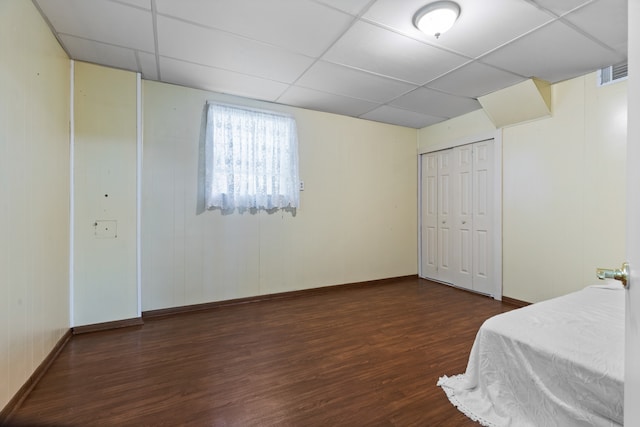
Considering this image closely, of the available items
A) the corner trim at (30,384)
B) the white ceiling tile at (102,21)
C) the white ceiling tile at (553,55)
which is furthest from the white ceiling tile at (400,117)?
the corner trim at (30,384)

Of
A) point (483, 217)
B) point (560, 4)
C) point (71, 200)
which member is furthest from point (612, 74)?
point (71, 200)

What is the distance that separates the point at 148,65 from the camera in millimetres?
2791

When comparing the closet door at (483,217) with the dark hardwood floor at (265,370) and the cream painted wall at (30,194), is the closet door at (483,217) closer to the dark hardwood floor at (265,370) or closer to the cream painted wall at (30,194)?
the dark hardwood floor at (265,370)

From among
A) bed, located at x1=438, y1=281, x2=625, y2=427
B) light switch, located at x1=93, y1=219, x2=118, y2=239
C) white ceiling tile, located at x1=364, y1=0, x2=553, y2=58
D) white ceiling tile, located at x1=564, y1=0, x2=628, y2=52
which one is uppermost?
white ceiling tile, located at x1=364, y1=0, x2=553, y2=58

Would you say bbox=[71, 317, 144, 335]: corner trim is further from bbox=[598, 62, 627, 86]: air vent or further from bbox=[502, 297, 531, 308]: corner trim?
bbox=[598, 62, 627, 86]: air vent

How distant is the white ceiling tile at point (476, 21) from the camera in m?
1.94

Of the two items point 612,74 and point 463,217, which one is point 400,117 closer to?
point 463,217

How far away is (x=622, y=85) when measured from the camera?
2666 mm

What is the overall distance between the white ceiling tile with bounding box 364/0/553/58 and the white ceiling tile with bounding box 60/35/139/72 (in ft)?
7.12

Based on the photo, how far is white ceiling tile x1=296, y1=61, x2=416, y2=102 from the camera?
9.49 ft

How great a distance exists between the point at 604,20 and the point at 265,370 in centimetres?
352

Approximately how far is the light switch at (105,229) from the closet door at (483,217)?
14.5 ft

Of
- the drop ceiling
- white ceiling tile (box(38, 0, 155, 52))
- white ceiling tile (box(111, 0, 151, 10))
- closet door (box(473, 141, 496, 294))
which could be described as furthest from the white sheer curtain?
closet door (box(473, 141, 496, 294))

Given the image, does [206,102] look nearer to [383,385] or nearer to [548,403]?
[383,385]
